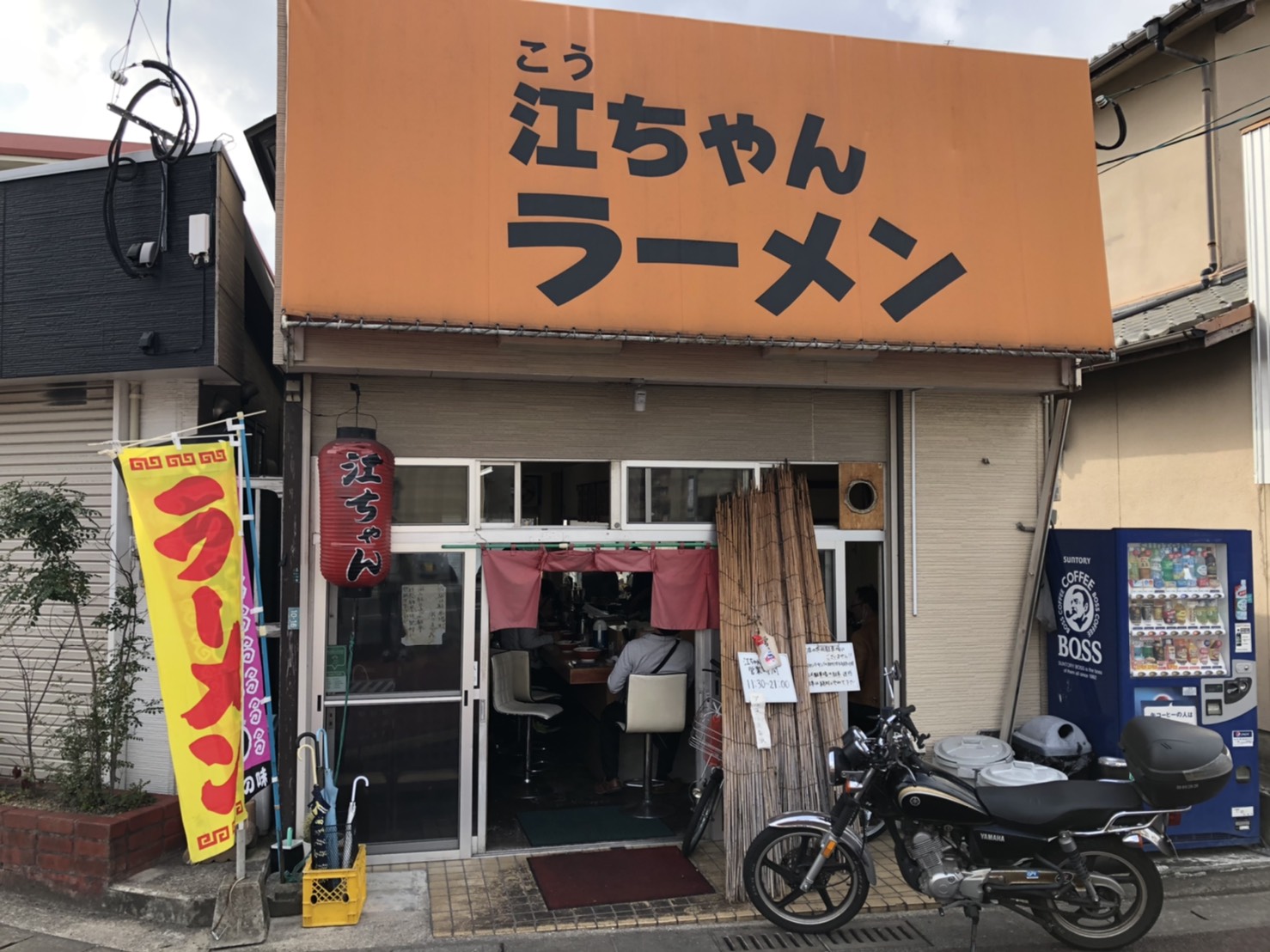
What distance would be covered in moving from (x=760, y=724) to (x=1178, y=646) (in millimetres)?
3617

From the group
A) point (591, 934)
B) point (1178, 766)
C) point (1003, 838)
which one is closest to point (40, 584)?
point (591, 934)

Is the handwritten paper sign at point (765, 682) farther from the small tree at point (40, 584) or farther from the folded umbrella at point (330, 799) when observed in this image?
the small tree at point (40, 584)

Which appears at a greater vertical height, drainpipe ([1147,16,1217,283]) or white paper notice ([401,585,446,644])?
drainpipe ([1147,16,1217,283])

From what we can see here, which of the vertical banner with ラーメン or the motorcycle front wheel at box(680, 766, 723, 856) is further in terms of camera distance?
the motorcycle front wheel at box(680, 766, 723, 856)

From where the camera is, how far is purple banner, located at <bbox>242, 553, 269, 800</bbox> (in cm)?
611

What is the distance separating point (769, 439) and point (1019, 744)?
11.0 feet

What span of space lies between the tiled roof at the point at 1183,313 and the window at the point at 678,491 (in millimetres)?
5143

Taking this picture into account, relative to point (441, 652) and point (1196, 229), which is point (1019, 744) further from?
point (1196, 229)

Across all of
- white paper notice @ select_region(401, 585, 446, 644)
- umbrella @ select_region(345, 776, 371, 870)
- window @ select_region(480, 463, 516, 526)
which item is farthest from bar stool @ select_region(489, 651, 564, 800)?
umbrella @ select_region(345, 776, 371, 870)

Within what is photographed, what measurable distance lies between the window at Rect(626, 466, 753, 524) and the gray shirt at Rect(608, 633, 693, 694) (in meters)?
1.41

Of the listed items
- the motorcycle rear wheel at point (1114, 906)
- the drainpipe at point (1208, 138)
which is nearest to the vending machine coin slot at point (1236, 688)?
the motorcycle rear wheel at point (1114, 906)

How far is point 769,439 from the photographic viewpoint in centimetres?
768

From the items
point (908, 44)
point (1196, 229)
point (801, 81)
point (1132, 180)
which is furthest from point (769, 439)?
point (1132, 180)

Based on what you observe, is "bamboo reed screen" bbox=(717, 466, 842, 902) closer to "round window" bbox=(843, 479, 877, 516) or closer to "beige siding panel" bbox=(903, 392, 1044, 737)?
"round window" bbox=(843, 479, 877, 516)
